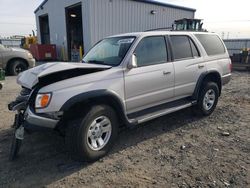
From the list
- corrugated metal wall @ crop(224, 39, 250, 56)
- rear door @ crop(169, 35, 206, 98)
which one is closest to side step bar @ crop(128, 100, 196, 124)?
rear door @ crop(169, 35, 206, 98)

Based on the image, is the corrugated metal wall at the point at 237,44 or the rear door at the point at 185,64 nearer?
the rear door at the point at 185,64

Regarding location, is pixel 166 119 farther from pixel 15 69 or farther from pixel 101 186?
pixel 15 69

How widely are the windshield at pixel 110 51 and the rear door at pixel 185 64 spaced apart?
1024 mm

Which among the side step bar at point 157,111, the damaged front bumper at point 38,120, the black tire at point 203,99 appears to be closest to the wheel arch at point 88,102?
the damaged front bumper at point 38,120

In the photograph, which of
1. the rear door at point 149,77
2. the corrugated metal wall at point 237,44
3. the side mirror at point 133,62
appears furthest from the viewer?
the corrugated metal wall at point 237,44

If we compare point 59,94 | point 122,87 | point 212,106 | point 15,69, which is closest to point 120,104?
point 122,87

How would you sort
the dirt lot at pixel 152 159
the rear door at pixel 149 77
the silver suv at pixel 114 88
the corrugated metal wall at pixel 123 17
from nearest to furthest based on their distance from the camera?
the dirt lot at pixel 152 159 < the silver suv at pixel 114 88 < the rear door at pixel 149 77 < the corrugated metal wall at pixel 123 17

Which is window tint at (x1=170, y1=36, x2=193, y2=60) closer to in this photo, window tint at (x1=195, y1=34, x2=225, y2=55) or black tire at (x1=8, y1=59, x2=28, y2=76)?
window tint at (x1=195, y1=34, x2=225, y2=55)

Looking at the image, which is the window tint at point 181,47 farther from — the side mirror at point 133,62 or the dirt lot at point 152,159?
the dirt lot at point 152,159

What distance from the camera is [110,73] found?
352 centimetres

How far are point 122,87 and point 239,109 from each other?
370cm

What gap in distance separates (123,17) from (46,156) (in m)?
13.5

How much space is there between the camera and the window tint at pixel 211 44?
17.0 feet

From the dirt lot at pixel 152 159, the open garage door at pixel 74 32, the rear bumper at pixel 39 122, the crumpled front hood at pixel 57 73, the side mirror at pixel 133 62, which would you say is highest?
the open garage door at pixel 74 32
